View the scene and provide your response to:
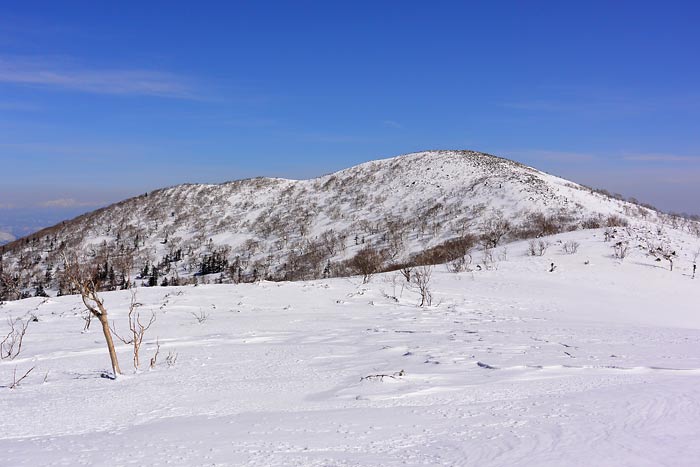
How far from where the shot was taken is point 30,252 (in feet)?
432

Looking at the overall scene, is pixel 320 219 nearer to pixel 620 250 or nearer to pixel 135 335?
pixel 620 250

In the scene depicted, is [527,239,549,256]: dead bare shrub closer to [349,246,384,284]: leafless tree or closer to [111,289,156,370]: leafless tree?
[349,246,384,284]: leafless tree

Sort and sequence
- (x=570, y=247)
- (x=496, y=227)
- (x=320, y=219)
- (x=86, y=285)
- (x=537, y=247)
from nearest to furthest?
(x=86, y=285) < (x=570, y=247) < (x=537, y=247) < (x=496, y=227) < (x=320, y=219)

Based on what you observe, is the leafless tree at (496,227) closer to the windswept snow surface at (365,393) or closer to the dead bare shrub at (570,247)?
the dead bare shrub at (570,247)

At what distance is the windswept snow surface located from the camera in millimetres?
4012

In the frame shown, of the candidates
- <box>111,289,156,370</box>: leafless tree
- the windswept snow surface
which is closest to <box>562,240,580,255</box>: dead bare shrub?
the windswept snow surface

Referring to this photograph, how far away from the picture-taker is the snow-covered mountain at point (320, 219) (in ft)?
224

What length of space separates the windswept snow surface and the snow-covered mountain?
41.5 metres

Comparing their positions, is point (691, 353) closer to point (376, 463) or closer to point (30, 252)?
point (376, 463)

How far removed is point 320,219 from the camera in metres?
106

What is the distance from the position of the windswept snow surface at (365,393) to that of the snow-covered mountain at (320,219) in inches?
1633

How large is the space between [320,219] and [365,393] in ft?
328

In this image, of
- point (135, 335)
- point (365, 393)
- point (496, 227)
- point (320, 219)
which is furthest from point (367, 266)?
point (320, 219)

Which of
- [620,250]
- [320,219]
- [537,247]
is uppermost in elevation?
[320,219]
